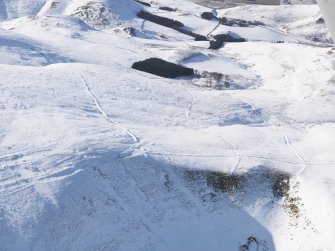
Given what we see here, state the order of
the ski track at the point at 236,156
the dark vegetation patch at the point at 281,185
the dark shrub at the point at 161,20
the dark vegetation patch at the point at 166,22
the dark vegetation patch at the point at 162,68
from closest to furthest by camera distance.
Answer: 1. the dark vegetation patch at the point at 281,185
2. the ski track at the point at 236,156
3. the dark vegetation patch at the point at 162,68
4. the dark vegetation patch at the point at 166,22
5. the dark shrub at the point at 161,20

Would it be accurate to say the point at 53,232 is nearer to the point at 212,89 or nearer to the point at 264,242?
the point at 264,242

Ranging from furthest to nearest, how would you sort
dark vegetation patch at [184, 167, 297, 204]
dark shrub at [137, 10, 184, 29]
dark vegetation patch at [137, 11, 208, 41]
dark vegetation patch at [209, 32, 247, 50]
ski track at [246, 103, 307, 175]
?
dark shrub at [137, 10, 184, 29] < dark vegetation patch at [137, 11, 208, 41] < dark vegetation patch at [209, 32, 247, 50] < ski track at [246, 103, 307, 175] < dark vegetation patch at [184, 167, 297, 204]

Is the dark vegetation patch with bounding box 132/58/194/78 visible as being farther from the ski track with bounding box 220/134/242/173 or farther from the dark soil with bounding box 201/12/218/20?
the dark soil with bounding box 201/12/218/20

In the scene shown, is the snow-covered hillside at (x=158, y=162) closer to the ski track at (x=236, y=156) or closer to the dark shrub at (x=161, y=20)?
the ski track at (x=236, y=156)

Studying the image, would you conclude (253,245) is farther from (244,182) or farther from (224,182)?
(224,182)

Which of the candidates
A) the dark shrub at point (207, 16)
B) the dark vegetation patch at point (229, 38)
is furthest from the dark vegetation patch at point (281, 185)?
the dark shrub at point (207, 16)

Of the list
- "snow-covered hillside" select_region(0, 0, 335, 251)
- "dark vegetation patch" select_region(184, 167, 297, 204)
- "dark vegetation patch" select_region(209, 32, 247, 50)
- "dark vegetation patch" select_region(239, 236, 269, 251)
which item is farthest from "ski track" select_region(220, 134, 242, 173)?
"dark vegetation patch" select_region(209, 32, 247, 50)
